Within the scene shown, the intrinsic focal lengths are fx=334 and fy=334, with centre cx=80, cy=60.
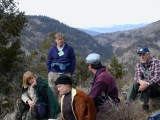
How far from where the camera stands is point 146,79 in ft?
19.1

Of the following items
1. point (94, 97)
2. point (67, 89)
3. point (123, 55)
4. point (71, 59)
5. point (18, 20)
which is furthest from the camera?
point (123, 55)

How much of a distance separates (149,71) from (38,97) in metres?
1.99

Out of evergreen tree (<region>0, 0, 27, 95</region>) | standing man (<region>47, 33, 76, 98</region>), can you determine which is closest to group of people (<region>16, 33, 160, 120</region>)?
standing man (<region>47, 33, 76, 98</region>)

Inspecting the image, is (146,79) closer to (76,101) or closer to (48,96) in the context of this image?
(48,96)

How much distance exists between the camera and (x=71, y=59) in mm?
6832

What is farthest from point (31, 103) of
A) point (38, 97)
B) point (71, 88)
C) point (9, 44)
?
point (9, 44)

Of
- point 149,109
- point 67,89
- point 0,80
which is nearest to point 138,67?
point 149,109

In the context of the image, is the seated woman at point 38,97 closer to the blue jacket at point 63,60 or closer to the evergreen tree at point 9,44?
the blue jacket at point 63,60

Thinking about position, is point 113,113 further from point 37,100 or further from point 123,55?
point 123,55

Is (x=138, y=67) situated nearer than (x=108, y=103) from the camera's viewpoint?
No

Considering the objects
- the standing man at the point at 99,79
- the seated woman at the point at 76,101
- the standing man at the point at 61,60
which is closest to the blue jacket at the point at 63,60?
the standing man at the point at 61,60

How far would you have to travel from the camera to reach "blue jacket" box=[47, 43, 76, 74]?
6.71m

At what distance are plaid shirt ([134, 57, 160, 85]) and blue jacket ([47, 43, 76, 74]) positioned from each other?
4.81ft

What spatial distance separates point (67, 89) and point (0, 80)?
49.7ft
